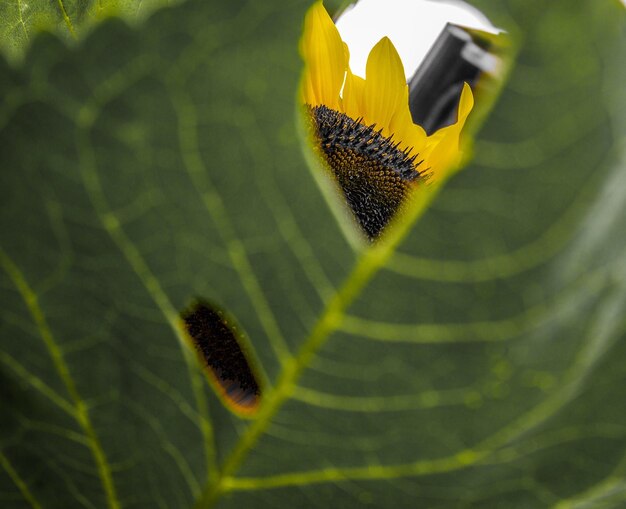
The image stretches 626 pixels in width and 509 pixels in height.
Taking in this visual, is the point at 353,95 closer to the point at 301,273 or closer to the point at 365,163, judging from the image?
the point at 365,163

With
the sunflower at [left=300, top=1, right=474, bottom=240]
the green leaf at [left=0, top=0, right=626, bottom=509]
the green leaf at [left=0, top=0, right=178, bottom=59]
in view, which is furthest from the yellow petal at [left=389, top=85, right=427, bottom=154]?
the green leaf at [left=0, top=0, right=626, bottom=509]

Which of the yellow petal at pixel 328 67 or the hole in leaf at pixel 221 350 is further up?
the yellow petal at pixel 328 67

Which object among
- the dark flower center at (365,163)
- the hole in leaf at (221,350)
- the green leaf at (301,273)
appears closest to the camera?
the green leaf at (301,273)

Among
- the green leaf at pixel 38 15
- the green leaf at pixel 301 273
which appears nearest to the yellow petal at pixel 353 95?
the green leaf at pixel 38 15

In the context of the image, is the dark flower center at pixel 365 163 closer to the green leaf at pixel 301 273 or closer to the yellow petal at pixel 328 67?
the yellow petal at pixel 328 67

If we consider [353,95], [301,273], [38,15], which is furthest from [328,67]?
[301,273]

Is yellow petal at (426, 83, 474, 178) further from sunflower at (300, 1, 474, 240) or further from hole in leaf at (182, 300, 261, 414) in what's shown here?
hole in leaf at (182, 300, 261, 414)

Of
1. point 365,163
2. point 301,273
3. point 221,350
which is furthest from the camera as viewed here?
point 365,163
